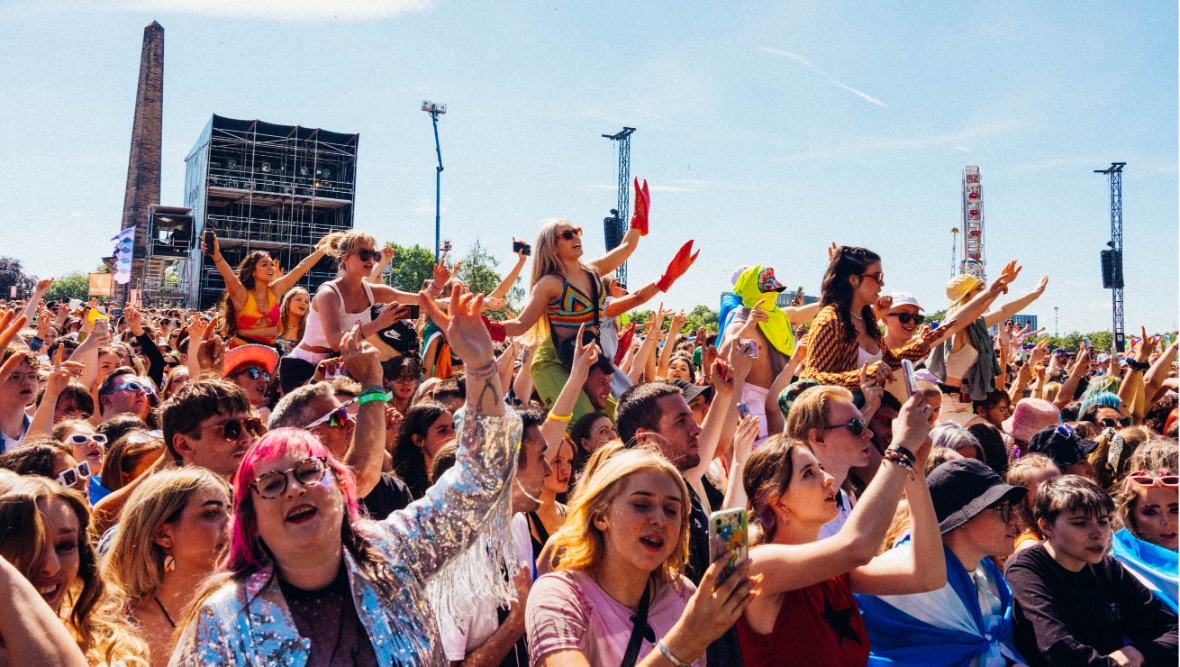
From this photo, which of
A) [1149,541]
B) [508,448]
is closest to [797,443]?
[508,448]

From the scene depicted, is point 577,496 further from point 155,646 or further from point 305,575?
point 155,646

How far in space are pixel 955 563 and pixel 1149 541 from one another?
1610mm

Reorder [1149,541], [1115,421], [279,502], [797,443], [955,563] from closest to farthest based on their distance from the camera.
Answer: [279,502], [797,443], [955,563], [1149,541], [1115,421]

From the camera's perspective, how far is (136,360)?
7.62 m

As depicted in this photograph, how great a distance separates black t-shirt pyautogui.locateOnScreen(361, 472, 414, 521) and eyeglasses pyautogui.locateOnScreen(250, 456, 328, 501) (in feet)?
4.37

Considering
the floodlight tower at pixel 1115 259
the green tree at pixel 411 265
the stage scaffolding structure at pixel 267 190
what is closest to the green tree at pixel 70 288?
the green tree at pixel 411 265

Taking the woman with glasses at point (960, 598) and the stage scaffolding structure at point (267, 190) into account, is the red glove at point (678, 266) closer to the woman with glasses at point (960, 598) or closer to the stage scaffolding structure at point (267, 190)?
the woman with glasses at point (960, 598)

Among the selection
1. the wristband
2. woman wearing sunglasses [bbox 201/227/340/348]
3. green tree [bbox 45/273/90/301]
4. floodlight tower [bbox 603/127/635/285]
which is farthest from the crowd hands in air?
green tree [bbox 45/273/90/301]

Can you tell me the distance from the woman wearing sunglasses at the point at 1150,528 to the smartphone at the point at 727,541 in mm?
2807

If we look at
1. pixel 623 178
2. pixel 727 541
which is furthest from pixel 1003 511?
pixel 623 178

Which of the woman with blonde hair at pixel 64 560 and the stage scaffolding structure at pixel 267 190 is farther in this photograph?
the stage scaffolding structure at pixel 267 190

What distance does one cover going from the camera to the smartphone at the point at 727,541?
7.04 feet

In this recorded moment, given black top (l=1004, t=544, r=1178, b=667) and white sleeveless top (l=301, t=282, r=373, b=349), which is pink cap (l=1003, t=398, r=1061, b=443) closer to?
black top (l=1004, t=544, r=1178, b=667)

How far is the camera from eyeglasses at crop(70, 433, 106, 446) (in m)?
4.41
